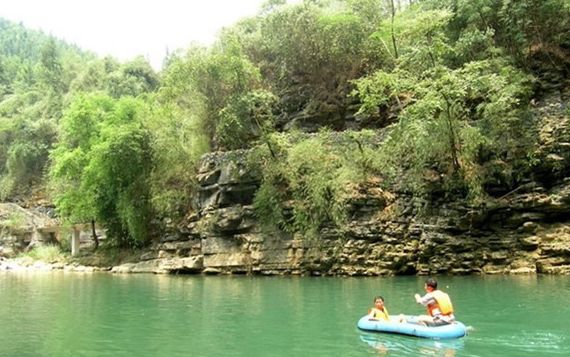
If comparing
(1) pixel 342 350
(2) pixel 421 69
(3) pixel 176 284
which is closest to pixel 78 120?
(3) pixel 176 284

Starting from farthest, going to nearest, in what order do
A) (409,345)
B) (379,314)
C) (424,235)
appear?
1. (424,235)
2. (379,314)
3. (409,345)

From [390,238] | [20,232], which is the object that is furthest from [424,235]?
[20,232]

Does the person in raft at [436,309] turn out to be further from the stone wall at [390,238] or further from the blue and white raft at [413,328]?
the stone wall at [390,238]

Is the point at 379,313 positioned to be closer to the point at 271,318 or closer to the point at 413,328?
the point at 413,328

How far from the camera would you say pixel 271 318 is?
44.2 feet

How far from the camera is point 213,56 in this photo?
28344 millimetres

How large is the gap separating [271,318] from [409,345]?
13.7 ft

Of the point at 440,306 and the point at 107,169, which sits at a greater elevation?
the point at 107,169

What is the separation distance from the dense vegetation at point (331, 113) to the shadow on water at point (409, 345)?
13020mm

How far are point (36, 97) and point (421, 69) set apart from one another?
51.4m

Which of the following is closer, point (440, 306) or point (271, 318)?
point (440, 306)

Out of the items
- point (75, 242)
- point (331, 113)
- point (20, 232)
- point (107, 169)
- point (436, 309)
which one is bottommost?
point (436, 309)

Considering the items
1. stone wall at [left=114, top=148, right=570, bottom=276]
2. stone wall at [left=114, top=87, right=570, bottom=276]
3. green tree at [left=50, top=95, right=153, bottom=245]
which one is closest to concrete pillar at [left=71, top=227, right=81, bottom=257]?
green tree at [left=50, top=95, right=153, bottom=245]

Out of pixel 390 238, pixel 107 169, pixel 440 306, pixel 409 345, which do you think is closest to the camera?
pixel 409 345
